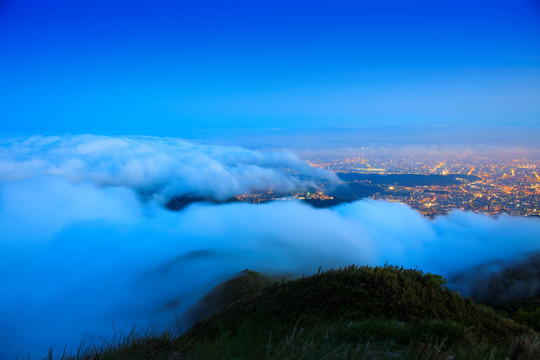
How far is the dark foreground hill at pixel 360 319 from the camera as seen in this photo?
10.1 ft

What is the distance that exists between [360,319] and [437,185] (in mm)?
82703

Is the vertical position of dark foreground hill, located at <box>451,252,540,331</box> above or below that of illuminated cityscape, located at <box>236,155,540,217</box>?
below

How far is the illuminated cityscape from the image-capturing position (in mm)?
52938

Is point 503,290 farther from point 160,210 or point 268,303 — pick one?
point 160,210

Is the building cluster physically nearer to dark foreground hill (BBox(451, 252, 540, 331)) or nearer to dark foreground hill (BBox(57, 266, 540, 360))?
dark foreground hill (BBox(451, 252, 540, 331))

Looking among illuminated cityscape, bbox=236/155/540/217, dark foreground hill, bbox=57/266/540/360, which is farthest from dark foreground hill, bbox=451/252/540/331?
illuminated cityscape, bbox=236/155/540/217

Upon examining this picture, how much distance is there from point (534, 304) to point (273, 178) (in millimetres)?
100527

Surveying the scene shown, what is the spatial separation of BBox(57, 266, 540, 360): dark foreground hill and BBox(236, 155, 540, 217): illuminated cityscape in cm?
5082

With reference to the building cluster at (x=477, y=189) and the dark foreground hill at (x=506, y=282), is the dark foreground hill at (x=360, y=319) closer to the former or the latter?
the dark foreground hill at (x=506, y=282)

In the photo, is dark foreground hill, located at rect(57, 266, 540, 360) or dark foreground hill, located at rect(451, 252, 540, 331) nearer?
dark foreground hill, located at rect(57, 266, 540, 360)

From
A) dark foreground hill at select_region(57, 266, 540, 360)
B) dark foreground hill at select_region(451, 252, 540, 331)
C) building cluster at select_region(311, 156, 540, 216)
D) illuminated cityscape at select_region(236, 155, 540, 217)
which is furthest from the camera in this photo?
illuminated cityscape at select_region(236, 155, 540, 217)

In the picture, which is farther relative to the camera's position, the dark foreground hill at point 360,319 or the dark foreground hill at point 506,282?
the dark foreground hill at point 506,282

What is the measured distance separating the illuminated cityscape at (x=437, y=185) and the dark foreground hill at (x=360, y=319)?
167 ft

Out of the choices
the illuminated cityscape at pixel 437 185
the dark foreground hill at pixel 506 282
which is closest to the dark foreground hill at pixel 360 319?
the dark foreground hill at pixel 506 282
